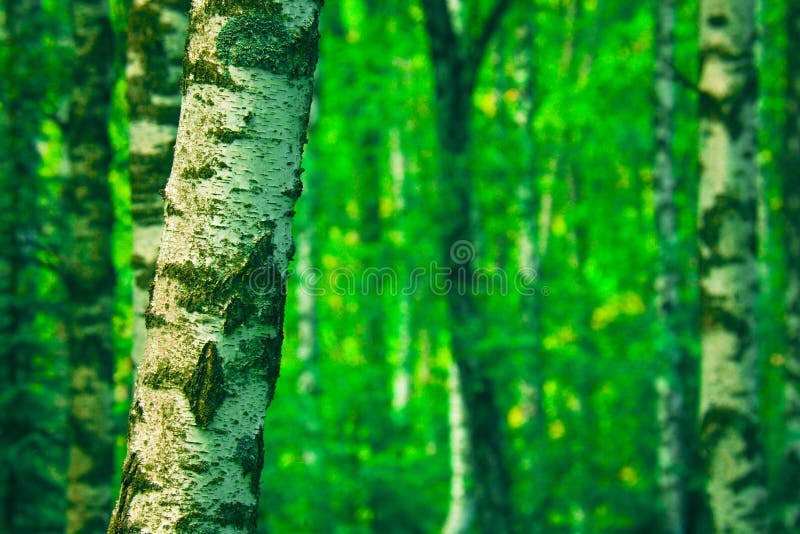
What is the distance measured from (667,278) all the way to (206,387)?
723 centimetres

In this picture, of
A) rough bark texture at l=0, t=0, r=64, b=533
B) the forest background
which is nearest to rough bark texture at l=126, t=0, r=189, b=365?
the forest background

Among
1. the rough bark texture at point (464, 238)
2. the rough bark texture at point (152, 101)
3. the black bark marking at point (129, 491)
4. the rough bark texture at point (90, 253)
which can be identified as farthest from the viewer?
the rough bark texture at point (464, 238)

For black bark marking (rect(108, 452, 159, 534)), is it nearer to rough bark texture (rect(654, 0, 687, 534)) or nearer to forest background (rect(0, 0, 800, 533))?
forest background (rect(0, 0, 800, 533))

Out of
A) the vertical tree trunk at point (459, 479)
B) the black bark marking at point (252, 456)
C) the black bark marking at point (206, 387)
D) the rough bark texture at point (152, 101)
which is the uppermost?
the rough bark texture at point (152, 101)

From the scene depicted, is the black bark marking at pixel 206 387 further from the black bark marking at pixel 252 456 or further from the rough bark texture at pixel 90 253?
the rough bark texture at pixel 90 253

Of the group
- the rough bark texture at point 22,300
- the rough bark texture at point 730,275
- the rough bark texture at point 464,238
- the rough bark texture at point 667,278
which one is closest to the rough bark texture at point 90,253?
the rough bark texture at point 22,300

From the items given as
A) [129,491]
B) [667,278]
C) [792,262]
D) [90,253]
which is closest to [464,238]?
[90,253]

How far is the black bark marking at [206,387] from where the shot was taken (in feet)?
5.33

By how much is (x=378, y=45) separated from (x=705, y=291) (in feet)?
27.1

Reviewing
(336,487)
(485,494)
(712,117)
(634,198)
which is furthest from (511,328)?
(634,198)

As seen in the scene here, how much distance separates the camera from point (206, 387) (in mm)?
1632

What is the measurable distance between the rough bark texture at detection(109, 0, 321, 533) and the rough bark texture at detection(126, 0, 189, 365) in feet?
5.32

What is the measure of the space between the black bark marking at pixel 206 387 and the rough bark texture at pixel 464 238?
4249mm

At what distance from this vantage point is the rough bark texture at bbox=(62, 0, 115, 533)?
13.6 ft
